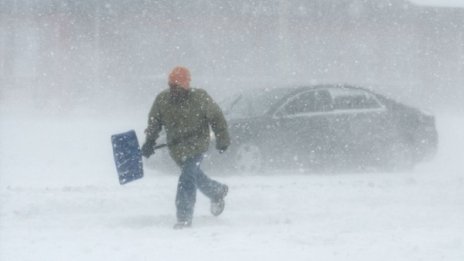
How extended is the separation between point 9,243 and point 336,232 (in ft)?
9.39

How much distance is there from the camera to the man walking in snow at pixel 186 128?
26.0 feet

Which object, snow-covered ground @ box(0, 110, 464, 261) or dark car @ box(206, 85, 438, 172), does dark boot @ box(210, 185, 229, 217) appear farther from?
dark car @ box(206, 85, 438, 172)

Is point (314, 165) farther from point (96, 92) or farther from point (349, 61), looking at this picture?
point (349, 61)

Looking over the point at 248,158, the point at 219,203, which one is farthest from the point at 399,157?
the point at 219,203

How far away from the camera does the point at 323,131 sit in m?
12.3

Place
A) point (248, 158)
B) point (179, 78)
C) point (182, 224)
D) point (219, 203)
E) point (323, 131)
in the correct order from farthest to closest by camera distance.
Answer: point (323, 131) → point (248, 158) → point (219, 203) → point (182, 224) → point (179, 78)

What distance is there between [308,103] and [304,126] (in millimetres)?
415

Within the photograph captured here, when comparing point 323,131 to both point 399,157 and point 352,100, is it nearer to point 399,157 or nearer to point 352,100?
point 352,100

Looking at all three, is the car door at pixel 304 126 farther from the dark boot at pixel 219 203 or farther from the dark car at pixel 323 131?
the dark boot at pixel 219 203

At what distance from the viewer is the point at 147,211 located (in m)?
9.05

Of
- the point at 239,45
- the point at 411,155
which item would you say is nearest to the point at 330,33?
the point at 239,45

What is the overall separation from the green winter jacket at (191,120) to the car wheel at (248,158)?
367 cm

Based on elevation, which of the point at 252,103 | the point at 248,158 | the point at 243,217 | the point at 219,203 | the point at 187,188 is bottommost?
the point at 248,158

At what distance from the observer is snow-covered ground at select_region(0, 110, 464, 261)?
6934mm
